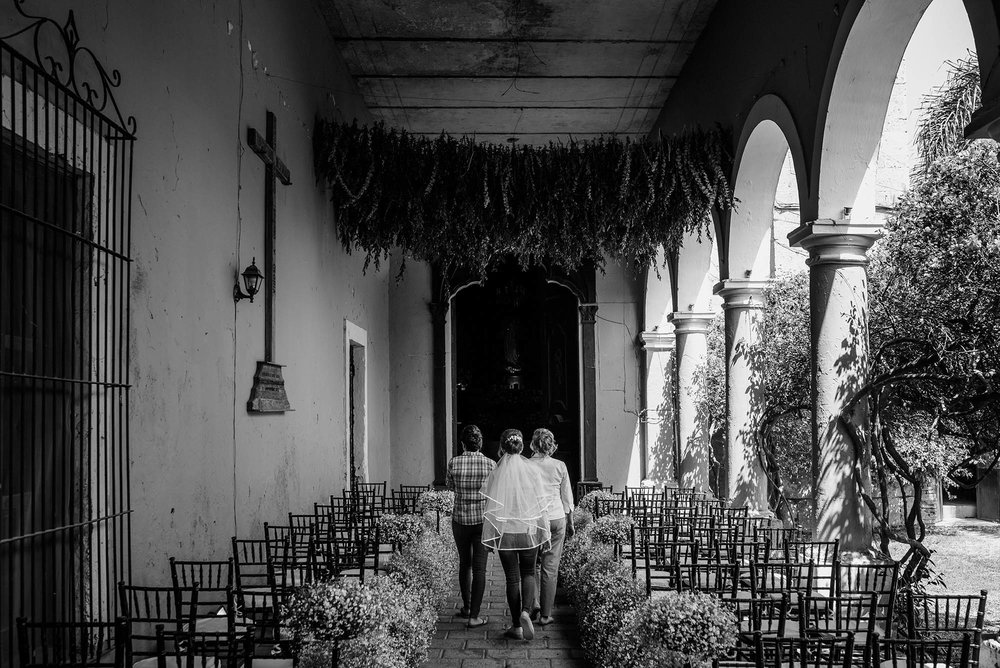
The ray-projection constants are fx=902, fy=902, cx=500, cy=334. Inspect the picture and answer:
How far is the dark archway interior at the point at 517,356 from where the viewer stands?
1642 cm

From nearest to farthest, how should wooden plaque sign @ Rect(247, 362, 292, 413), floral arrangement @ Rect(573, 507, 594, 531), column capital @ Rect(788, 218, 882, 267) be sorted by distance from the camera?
column capital @ Rect(788, 218, 882, 267), wooden plaque sign @ Rect(247, 362, 292, 413), floral arrangement @ Rect(573, 507, 594, 531)

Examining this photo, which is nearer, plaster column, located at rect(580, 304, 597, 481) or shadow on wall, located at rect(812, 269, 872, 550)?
shadow on wall, located at rect(812, 269, 872, 550)

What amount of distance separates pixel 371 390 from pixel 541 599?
7.08 meters

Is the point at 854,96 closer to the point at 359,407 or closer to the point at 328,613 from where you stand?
the point at 328,613

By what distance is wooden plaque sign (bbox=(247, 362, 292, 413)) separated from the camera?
270 inches

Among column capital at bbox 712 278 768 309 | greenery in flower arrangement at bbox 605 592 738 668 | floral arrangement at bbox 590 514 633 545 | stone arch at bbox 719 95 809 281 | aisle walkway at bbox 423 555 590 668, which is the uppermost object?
stone arch at bbox 719 95 809 281

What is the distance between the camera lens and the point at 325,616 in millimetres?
4141

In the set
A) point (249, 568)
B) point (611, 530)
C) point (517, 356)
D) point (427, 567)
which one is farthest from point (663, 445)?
point (249, 568)

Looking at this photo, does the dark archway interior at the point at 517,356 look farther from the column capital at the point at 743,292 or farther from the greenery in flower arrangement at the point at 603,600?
the greenery in flower arrangement at the point at 603,600

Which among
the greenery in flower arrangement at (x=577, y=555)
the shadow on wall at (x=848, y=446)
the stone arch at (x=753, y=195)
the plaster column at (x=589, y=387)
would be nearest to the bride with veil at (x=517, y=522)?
the greenery in flower arrangement at (x=577, y=555)

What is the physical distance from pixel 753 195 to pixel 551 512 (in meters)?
4.27

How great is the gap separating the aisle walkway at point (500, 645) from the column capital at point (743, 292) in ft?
12.3

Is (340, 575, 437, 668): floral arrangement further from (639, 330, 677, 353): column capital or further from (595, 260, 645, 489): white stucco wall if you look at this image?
(595, 260, 645, 489): white stucco wall

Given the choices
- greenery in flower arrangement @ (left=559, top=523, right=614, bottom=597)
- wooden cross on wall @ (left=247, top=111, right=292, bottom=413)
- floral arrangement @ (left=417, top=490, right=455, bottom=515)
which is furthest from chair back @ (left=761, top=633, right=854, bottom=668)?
floral arrangement @ (left=417, top=490, right=455, bottom=515)
